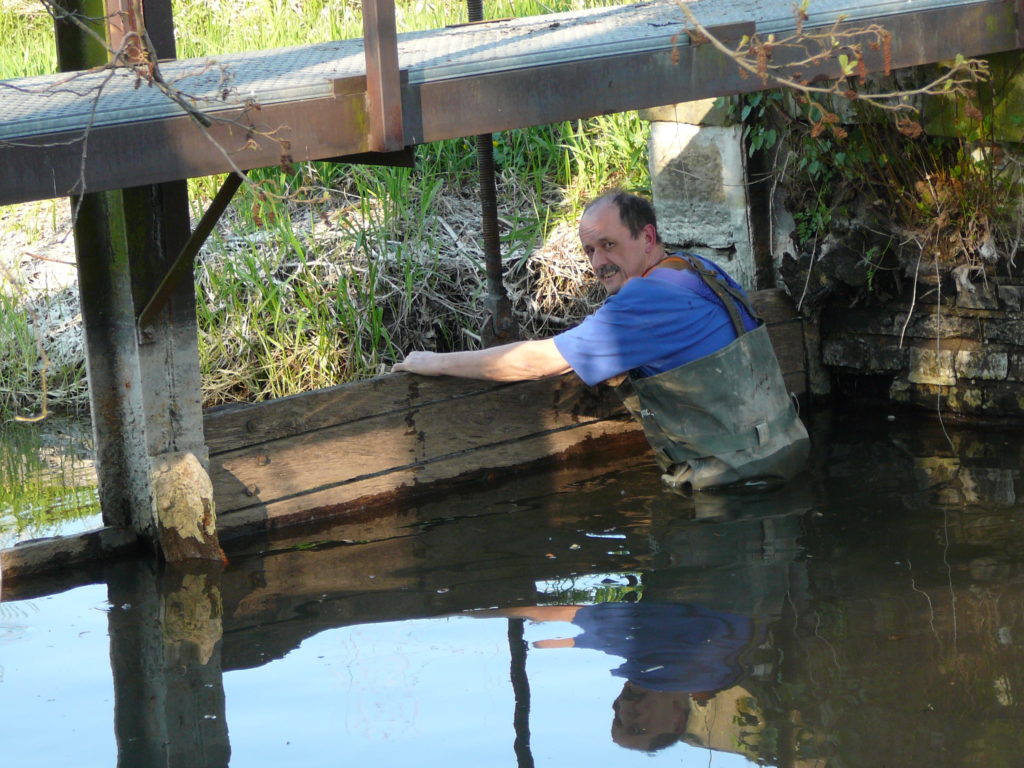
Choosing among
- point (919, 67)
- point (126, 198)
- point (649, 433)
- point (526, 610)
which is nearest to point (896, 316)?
point (919, 67)

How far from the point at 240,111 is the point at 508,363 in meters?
1.44

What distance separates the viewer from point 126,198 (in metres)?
4.10

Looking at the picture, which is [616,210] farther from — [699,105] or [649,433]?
[699,105]

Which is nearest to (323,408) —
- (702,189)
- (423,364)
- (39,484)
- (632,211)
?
(423,364)

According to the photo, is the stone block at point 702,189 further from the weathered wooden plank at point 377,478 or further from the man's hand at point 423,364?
the man's hand at point 423,364

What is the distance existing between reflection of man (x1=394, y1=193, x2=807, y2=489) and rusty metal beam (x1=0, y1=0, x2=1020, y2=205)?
0.66 m

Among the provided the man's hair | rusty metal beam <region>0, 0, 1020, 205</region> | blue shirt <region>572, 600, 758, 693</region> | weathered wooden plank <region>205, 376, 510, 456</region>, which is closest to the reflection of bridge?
rusty metal beam <region>0, 0, 1020, 205</region>

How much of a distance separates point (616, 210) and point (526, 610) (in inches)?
61.1

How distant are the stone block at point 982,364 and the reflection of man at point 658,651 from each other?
7.79ft

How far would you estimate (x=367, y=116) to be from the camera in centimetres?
375

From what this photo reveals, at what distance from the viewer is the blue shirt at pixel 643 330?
4477 mm

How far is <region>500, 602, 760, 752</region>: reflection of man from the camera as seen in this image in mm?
3211

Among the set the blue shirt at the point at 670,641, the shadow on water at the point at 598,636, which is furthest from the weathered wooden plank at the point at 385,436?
the blue shirt at the point at 670,641

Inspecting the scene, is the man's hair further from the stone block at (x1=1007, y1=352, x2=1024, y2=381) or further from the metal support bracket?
the stone block at (x1=1007, y1=352, x2=1024, y2=381)
